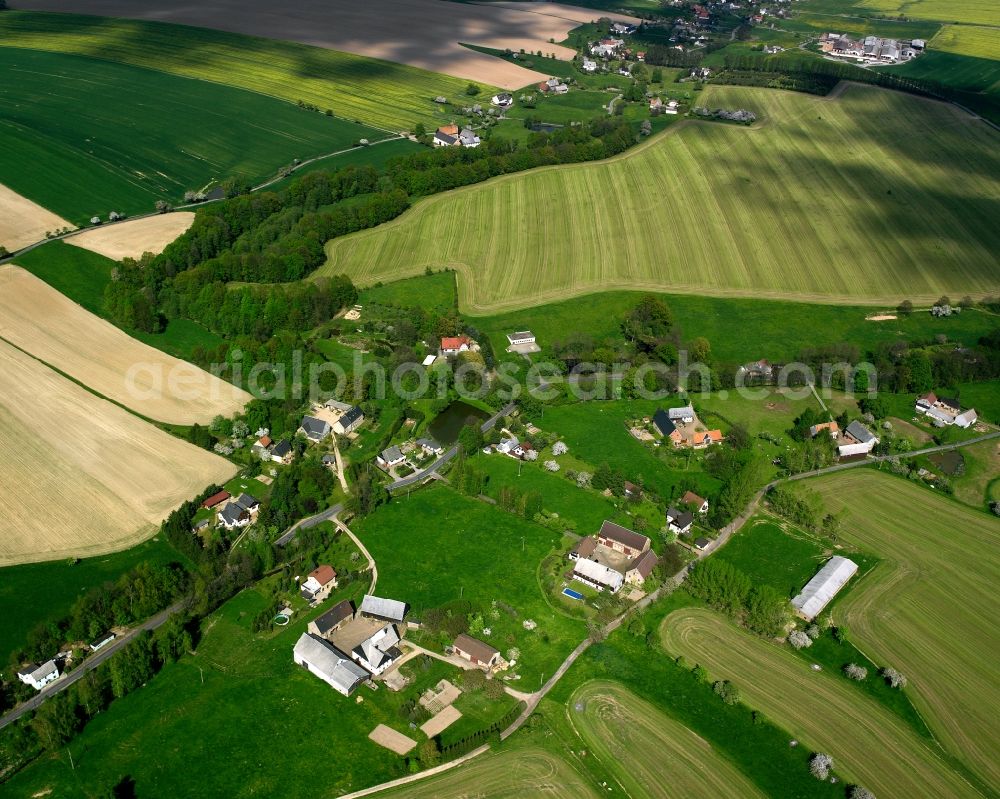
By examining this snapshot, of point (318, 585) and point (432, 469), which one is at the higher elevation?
point (432, 469)

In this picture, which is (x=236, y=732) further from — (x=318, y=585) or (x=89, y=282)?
(x=89, y=282)

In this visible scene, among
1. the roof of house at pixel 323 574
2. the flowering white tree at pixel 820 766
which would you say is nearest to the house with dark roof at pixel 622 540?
the flowering white tree at pixel 820 766

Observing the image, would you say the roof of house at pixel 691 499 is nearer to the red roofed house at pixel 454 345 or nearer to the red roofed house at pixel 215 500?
the red roofed house at pixel 454 345

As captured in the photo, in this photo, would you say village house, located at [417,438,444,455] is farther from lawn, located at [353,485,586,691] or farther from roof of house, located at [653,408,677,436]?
roof of house, located at [653,408,677,436]

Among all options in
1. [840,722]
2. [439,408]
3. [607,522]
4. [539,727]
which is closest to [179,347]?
[439,408]

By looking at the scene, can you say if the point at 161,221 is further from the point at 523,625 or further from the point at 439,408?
the point at 523,625

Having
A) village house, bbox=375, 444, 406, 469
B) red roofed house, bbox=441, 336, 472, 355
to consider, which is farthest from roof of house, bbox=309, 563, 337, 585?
red roofed house, bbox=441, 336, 472, 355

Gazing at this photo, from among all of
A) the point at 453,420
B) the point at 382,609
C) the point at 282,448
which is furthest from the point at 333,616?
the point at 453,420
